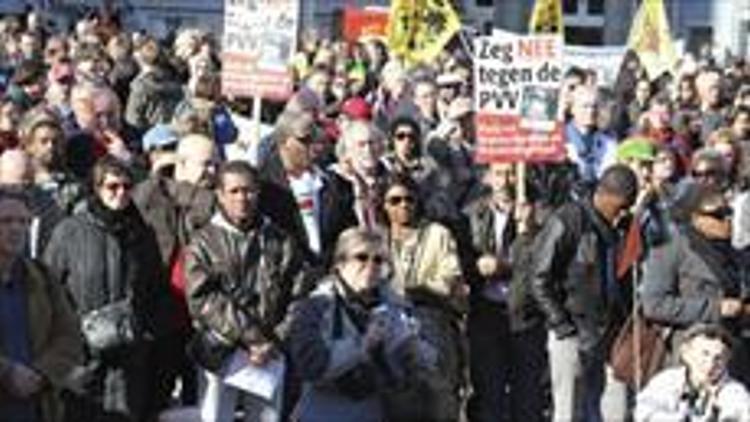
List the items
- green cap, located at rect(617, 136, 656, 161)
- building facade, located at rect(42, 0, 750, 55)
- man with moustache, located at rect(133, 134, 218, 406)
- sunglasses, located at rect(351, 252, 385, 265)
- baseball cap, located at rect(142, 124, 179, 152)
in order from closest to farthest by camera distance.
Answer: sunglasses, located at rect(351, 252, 385, 265) < man with moustache, located at rect(133, 134, 218, 406) < baseball cap, located at rect(142, 124, 179, 152) < green cap, located at rect(617, 136, 656, 161) < building facade, located at rect(42, 0, 750, 55)

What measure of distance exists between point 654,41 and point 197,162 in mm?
12509

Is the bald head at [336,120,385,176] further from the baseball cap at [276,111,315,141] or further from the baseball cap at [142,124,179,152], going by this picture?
the baseball cap at [142,124,179,152]

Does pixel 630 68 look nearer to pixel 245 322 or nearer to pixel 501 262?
pixel 501 262

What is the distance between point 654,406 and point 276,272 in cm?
172

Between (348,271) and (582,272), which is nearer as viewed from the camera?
(348,271)

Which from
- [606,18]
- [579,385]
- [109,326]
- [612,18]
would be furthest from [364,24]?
[606,18]

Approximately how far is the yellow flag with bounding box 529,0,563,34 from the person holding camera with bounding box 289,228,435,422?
5863 millimetres

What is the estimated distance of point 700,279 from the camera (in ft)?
34.1

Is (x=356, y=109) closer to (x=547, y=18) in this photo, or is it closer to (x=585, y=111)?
(x=547, y=18)

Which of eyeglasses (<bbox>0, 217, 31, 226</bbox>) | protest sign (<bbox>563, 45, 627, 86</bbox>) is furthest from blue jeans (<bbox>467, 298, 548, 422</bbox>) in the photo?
protest sign (<bbox>563, 45, 627, 86</bbox>)

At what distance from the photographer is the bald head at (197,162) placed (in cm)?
1037

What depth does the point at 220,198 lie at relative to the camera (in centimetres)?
947

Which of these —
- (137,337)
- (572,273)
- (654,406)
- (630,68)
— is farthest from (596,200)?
(630,68)

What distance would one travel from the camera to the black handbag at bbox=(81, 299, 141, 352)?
30.0 ft
